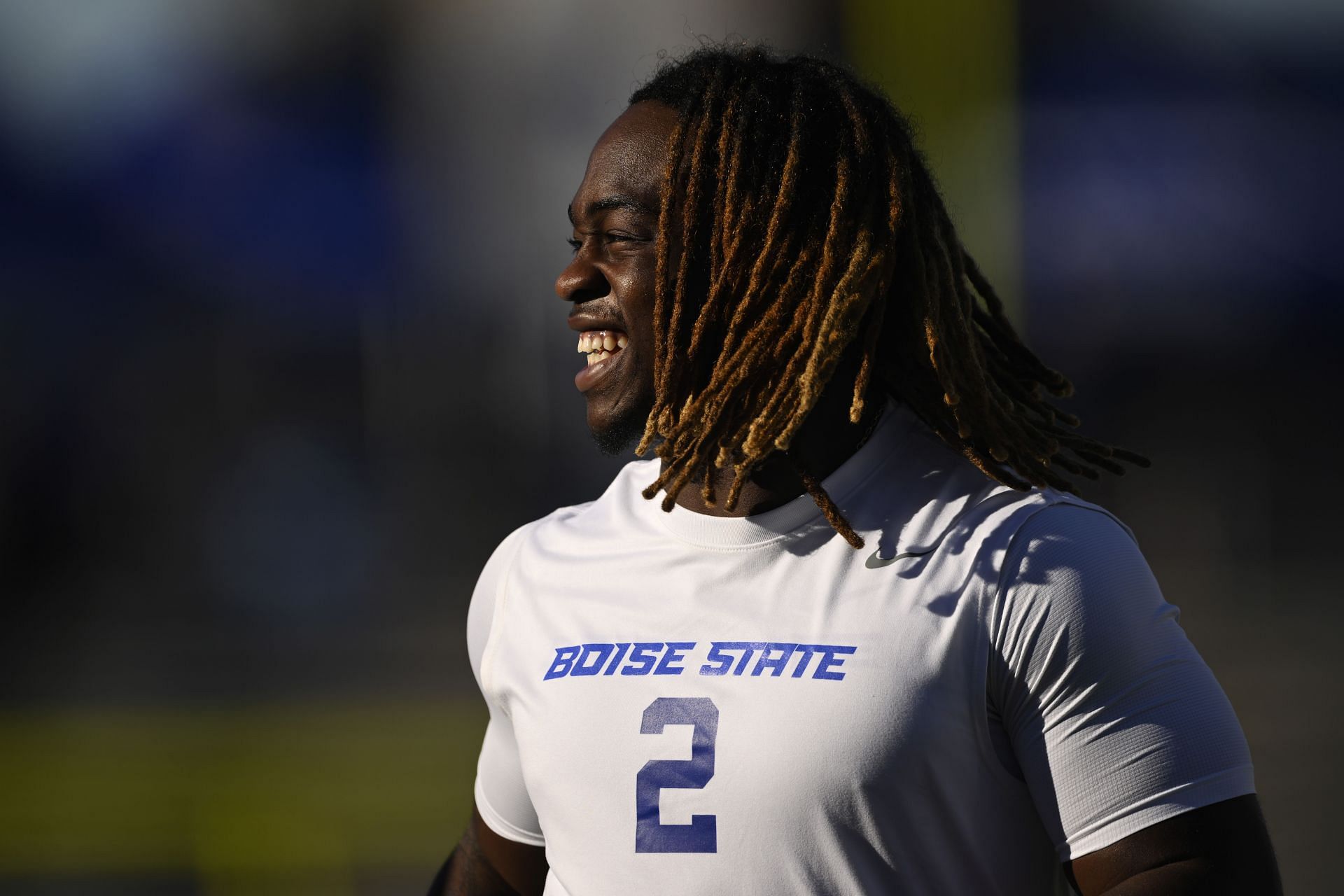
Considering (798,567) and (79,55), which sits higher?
(79,55)

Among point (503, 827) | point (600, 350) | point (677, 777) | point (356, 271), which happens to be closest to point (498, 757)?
point (503, 827)

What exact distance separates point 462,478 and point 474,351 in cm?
58

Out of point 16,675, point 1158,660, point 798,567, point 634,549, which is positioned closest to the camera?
point 1158,660

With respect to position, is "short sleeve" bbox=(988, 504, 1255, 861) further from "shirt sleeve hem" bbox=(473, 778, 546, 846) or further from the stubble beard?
"shirt sleeve hem" bbox=(473, 778, 546, 846)

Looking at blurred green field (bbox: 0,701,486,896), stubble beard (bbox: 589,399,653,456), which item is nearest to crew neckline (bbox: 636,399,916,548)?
stubble beard (bbox: 589,399,653,456)

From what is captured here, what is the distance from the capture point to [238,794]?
4965 mm

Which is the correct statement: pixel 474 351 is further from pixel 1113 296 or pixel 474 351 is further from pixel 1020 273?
pixel 1113 296

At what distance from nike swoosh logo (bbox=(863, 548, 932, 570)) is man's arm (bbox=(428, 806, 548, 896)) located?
2.22ft

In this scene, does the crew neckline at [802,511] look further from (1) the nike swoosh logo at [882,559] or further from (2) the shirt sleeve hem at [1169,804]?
(2) the shirt sleeve hem at [1169,804]

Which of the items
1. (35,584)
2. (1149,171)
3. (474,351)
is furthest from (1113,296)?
(35,584)

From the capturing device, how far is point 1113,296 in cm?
645

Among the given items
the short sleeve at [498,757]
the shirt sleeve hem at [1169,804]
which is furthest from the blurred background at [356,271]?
the shirt sleeve hem at [1169,804]

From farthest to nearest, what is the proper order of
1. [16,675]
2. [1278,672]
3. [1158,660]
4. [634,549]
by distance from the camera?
1. [1278,672]
2. [16,675]
3. [634,549]
4. [1158,660]

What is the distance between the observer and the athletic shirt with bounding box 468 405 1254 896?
1.38m
